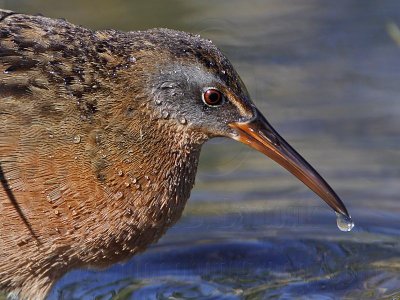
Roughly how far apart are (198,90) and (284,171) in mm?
2564

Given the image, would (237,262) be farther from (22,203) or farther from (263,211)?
(22,203)

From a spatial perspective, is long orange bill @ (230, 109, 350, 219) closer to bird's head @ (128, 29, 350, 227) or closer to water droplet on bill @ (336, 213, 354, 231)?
bird's head @ (128, 29, 350, 227)

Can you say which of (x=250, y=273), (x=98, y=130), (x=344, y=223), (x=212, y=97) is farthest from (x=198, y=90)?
(x=250, y=273)

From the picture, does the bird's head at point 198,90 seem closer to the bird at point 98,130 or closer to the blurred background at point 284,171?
the bird at point 98,130

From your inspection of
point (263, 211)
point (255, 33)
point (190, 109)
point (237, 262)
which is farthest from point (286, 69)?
point (190, 109)

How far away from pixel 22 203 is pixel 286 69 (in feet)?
13.8

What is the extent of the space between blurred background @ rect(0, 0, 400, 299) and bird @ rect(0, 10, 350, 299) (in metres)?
0.99

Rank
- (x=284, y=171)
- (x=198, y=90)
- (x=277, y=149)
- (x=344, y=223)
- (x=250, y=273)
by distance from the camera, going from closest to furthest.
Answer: (x=198, y=90) < (x=277, y=149) < (x=344, y=223) < (x=250, y=273) < (x=284, y=171)

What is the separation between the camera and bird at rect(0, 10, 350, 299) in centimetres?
581

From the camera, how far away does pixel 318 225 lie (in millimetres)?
7719

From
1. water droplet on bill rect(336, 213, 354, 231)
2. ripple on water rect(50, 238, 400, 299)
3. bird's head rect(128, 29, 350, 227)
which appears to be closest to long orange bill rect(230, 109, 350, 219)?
bird's head rect(128, 29, 350, 227)

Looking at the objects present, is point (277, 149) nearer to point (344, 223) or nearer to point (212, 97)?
point (212, 97)

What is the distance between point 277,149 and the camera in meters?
6.09

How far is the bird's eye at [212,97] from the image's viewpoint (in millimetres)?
5891
